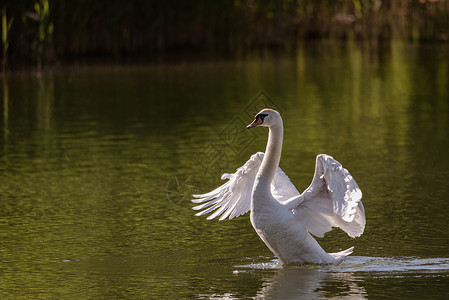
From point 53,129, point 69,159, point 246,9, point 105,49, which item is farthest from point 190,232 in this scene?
point 246,9

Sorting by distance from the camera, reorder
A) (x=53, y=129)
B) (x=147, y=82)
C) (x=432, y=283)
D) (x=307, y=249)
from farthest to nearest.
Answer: (x=147, y=82) < (x=53, y=129) < (x=307, y=249) < (x=432, y=283)

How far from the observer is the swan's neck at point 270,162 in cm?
799

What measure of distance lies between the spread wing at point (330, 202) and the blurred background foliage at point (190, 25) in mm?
16703

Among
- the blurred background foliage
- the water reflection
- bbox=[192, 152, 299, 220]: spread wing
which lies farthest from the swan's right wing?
the blurred background foliage

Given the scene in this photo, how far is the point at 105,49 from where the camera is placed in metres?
28.8

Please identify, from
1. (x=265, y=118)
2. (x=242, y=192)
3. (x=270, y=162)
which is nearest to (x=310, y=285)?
(x=270, y=162)

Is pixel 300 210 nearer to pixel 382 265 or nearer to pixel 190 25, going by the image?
pixel 382 265

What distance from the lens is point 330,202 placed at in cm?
795

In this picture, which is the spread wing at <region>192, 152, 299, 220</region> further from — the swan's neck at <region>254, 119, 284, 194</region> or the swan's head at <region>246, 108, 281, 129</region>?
the swan's head at <region>246, 108, 281, 129</region>

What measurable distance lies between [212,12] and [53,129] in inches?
564

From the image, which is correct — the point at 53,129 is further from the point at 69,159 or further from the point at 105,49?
the point at 105,49

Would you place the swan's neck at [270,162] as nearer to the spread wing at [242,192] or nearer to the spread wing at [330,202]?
the spread wing at [330,202]

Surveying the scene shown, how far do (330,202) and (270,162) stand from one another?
2.01 ft

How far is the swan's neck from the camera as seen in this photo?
799 centimetres
